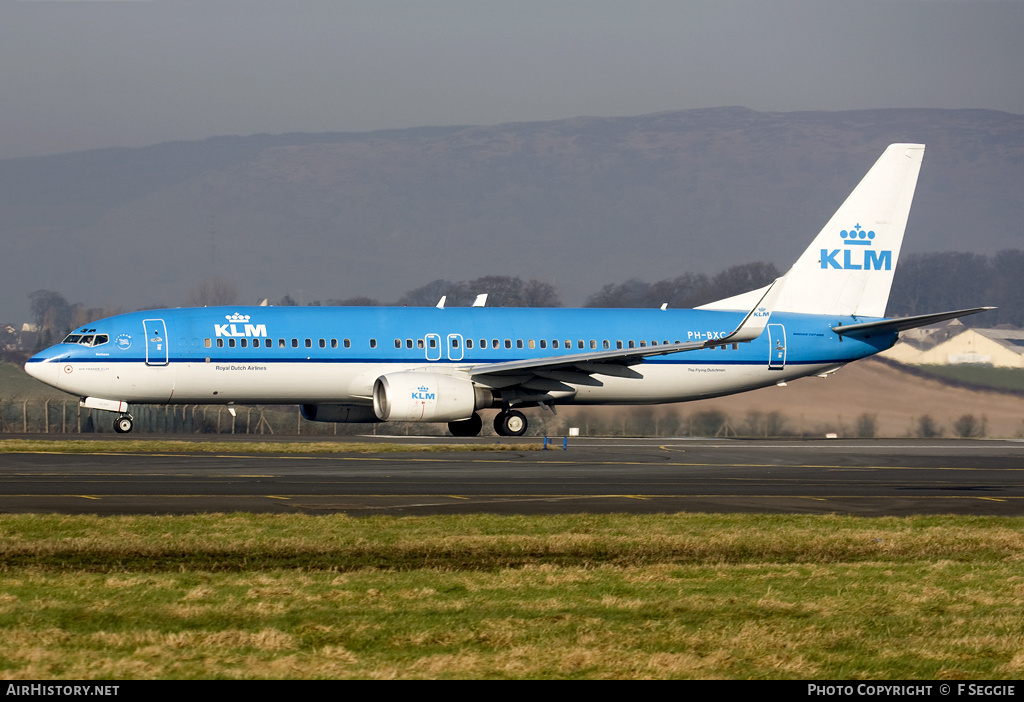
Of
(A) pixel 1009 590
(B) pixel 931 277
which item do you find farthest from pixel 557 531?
(B) pixel 931 277

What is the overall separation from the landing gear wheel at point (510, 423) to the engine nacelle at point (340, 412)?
4162 millimetres

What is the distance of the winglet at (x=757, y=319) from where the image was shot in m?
36.8

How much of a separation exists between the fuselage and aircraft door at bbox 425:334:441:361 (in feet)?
0.10

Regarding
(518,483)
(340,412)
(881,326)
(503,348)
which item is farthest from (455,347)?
(518,483)

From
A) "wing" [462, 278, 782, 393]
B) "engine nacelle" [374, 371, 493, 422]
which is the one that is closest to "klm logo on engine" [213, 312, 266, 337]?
"engine nacelle" [374, 371, 493, 422]

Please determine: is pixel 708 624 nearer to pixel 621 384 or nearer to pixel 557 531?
pixel 557 531

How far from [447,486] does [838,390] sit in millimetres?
28861

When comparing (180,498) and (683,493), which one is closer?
(180,498)

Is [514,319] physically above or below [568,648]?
above

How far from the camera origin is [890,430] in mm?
46938

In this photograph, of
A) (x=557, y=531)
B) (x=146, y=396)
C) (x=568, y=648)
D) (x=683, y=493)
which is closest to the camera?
(x=568, y=648)

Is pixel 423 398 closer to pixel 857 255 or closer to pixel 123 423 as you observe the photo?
pixel 123 423

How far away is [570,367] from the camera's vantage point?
130 ft

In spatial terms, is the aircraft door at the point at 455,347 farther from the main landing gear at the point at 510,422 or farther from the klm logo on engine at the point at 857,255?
the klm logo on engine at the point at 857,255
